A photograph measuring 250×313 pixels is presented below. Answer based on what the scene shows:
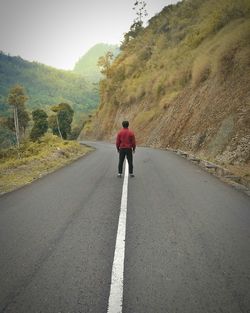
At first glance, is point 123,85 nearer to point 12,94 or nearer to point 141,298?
point 12,94

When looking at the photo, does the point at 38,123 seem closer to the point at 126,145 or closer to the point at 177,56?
the point at 177,56

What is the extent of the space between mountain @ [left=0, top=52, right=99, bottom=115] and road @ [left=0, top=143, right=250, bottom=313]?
130 metres

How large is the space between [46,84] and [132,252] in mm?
172719

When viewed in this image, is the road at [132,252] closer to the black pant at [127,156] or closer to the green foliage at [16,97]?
the black pant at [127,156]

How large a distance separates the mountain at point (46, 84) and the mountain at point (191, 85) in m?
84.1

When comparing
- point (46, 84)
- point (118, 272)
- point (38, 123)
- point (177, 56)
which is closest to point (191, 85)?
point (177, 56)

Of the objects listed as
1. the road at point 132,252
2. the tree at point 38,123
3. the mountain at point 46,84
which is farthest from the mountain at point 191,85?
the mountain at point 46,84

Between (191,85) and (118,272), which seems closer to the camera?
(118,272)

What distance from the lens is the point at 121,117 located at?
4791 centimetres

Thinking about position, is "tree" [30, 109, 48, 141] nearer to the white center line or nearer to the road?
the road

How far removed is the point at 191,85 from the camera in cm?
2745

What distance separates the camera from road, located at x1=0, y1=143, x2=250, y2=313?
3037mm

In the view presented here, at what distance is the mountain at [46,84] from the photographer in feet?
472

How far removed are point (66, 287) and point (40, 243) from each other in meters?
1.44
